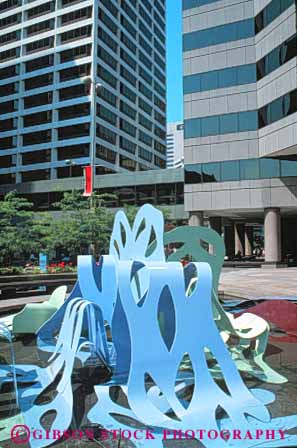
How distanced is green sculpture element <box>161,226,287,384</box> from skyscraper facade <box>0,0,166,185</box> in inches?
2153

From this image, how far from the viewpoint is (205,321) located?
514 centimetres

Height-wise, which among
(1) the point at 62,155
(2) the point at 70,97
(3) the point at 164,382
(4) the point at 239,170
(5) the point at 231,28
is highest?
(2) the point at 70,97

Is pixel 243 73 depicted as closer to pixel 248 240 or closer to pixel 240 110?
pixel 240 110

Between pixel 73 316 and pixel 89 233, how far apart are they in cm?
2361

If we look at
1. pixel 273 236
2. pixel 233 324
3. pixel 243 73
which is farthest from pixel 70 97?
pixel 233 324

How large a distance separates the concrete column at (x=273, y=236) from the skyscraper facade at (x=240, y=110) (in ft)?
0.27

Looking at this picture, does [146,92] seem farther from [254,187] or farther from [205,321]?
[205,321]

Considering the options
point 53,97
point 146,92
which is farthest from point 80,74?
point 146,92

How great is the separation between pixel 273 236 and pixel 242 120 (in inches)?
413

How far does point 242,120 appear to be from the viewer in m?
37.5

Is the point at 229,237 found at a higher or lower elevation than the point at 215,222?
lower

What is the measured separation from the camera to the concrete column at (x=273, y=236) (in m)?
35.8

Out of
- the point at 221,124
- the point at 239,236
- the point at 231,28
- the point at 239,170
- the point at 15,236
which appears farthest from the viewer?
the point at 239,236

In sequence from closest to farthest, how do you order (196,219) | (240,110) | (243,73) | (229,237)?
(240,110) → (243,73) → (196,219) → (229,237)
